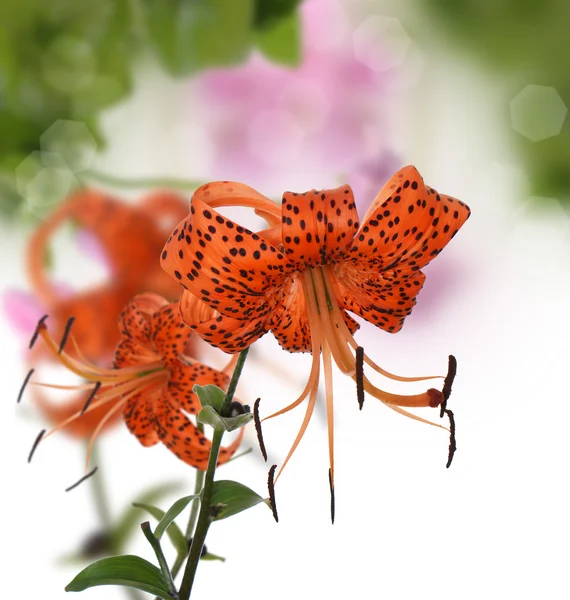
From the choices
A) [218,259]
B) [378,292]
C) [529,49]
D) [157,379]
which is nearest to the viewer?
[218,259]

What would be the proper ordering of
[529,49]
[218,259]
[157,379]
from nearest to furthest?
[218,259] < [157,379] < [529,49]

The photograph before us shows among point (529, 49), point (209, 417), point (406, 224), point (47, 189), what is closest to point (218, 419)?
point (209, 417)

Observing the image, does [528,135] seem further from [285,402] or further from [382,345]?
[285,402]

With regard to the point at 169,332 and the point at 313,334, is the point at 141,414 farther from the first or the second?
the point at 313,334

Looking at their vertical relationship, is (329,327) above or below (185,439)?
above

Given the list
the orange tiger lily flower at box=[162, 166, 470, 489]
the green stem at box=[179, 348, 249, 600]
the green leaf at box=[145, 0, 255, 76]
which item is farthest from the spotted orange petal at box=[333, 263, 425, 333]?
the green leaf at box=[145, 0, 255, 76]

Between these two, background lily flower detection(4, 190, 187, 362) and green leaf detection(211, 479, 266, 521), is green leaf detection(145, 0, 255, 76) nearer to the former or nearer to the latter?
background lily flower detection(4, 190, 187, 362)

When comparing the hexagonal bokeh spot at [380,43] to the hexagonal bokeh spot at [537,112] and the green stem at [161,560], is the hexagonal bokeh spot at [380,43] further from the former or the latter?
the green stem at [161,560]
